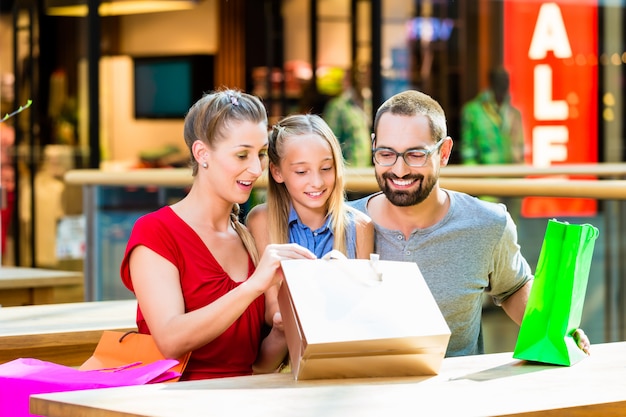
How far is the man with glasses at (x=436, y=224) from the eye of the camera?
2512 mm

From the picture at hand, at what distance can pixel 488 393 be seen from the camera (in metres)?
1.88

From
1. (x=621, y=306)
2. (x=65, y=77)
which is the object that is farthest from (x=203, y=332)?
(x=65, y=77)

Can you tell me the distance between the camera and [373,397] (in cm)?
185

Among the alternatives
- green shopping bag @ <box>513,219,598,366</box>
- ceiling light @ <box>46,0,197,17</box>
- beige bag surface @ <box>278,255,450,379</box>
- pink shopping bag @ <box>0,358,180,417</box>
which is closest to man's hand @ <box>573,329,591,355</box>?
green shopping bag @ <box>513,219,598,366</box>

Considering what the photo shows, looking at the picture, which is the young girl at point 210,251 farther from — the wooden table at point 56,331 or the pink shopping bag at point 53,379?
the wooden table at point 56,331

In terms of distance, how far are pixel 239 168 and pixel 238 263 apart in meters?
0.20

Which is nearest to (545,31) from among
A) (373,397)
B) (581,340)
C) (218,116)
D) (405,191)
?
(405,191)

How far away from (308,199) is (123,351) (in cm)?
52

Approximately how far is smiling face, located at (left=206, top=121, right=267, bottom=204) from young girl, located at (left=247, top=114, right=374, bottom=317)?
14cm

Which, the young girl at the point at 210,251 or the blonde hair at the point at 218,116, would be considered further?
the blonde hair at the point at 218,116

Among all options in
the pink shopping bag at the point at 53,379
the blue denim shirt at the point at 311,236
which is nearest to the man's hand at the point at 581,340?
the blue denim shirt at the point at 311,236

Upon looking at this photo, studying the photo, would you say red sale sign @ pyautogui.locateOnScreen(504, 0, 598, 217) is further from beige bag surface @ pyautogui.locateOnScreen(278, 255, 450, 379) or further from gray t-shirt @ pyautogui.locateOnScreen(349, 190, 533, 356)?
beige bag surface @ pyautogui.locateOnScreen(278, 255, 450, 379)

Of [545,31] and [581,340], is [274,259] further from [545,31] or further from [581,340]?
[545,31]

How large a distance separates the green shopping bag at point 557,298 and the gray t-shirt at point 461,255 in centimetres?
46
